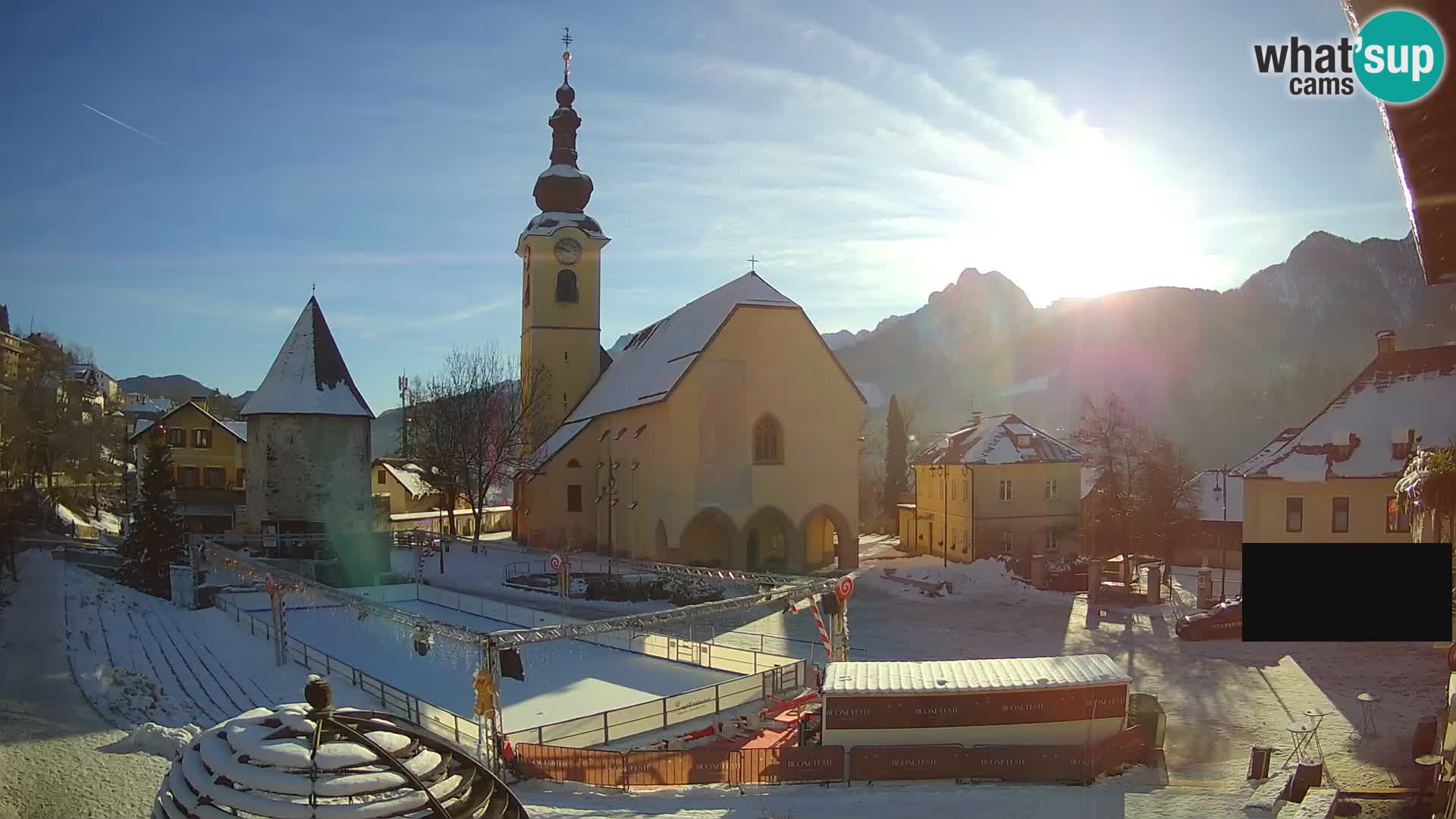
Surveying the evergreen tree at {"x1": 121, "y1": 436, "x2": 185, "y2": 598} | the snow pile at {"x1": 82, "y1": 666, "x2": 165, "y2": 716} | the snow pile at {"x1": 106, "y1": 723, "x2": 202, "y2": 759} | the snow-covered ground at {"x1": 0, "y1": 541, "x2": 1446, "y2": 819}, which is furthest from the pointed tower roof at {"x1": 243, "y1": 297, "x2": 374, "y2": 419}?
the snow pile at {"x1": 106, "y1": 723, "x2": 202, "y2": 759}

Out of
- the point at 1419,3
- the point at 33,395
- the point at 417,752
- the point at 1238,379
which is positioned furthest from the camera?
the point at 1238,379

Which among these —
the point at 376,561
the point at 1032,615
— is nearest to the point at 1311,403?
the point at 1032,615

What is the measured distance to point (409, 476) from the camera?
6994 centimetres

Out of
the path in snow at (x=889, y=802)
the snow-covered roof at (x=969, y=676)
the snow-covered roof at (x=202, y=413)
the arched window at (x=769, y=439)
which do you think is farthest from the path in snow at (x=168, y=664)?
the snow-covered roof at (x=202, y=413)

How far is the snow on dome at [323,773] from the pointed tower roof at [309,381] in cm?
3445

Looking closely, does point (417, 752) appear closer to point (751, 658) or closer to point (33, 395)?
point (751, 658)

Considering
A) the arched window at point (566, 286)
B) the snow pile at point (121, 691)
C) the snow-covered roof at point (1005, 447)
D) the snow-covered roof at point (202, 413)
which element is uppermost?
the arched window at point (566, 286)

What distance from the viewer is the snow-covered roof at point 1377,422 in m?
26.7

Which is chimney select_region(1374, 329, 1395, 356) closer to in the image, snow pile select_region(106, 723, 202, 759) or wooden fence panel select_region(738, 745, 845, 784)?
wooden fence panel select_region(738, 745, 845, 784)

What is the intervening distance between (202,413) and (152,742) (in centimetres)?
3906

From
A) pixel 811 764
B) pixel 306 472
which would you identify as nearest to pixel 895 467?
pixel 306 472

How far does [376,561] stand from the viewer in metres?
34.8

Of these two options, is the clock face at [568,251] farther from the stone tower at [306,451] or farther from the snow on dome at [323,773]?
the snow on dome at [323,773]

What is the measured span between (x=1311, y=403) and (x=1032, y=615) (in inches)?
2214
